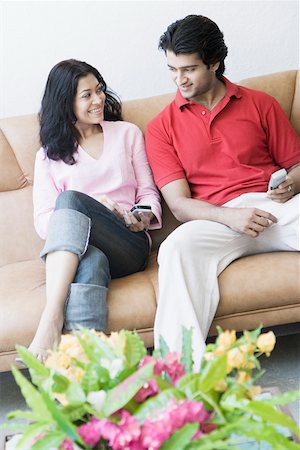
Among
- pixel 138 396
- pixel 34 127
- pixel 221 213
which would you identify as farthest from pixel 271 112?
pixel 138 396

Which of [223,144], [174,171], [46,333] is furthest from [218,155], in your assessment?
[46,333]

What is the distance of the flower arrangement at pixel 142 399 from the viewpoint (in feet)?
3.70

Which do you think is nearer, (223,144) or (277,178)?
(277,178)

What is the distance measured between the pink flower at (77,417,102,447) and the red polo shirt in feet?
4.99

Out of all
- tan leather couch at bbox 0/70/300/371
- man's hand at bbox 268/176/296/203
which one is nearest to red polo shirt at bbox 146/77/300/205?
man's hand at bbox 268/176/296/203

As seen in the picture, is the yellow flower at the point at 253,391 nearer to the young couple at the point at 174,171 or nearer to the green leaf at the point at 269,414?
the green leaf at the point at 269,414

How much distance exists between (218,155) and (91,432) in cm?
161

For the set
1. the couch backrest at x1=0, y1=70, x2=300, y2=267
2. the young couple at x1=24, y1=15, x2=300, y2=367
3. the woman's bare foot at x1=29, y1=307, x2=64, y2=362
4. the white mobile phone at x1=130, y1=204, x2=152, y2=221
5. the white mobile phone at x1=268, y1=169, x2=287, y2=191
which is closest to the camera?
the woman's bare foot at x1=29, y1=307, x2=64, y2=362

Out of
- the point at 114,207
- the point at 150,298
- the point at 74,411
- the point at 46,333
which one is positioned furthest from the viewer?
the point at 114,207

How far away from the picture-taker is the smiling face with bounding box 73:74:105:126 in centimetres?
265

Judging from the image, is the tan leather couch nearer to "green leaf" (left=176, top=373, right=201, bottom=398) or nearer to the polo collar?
the polo collar

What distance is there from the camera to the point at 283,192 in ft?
8.16

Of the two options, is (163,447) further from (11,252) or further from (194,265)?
(11,252)

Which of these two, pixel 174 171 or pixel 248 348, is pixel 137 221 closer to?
pixel 174 171
